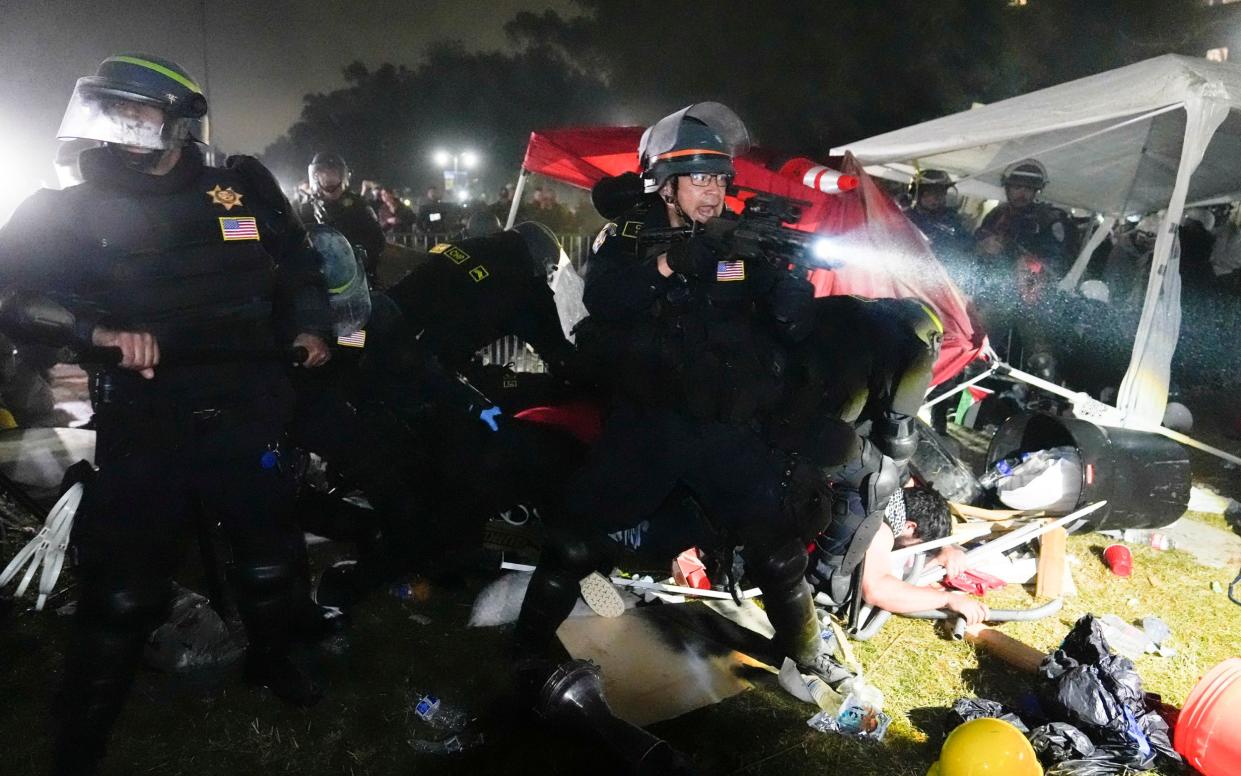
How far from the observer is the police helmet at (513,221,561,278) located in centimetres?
506

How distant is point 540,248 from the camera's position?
511 centimetres

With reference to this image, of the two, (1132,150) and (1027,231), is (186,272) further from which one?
(1132,150)

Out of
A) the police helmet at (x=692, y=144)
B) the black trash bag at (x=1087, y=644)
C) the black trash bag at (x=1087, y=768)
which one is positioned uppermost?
the police helmet at (x=692, y=144)

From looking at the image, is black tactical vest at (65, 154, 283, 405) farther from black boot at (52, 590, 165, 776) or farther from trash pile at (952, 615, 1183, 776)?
trash pile at (952, 615, 1183, 776)

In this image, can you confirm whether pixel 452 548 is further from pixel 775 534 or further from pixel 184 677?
pixel 775 534

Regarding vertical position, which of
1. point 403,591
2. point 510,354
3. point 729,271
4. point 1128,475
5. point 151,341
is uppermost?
point 729,271

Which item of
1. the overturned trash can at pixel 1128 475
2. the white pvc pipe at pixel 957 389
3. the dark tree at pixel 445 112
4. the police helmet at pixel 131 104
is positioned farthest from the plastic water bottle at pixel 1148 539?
the dark tree at pixel 445 112

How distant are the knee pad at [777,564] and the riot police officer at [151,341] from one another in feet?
6.47

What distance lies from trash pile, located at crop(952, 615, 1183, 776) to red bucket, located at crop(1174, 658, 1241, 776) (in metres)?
0.11

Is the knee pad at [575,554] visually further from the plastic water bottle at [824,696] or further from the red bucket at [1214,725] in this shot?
the red bucket at [1214,725]

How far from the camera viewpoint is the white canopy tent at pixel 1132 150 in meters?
5.97

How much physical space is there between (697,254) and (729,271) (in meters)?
0.20

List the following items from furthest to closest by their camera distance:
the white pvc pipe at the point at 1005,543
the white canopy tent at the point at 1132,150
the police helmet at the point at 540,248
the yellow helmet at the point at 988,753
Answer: the white canopy tent at the point at 1132,150 < the police helmet at the point at 540,248 < the white pvc pipe at the point at 1005,543 < the yellow helmet at the point at 988,753

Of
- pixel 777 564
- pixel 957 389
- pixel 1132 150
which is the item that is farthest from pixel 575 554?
pixel 1132 150
